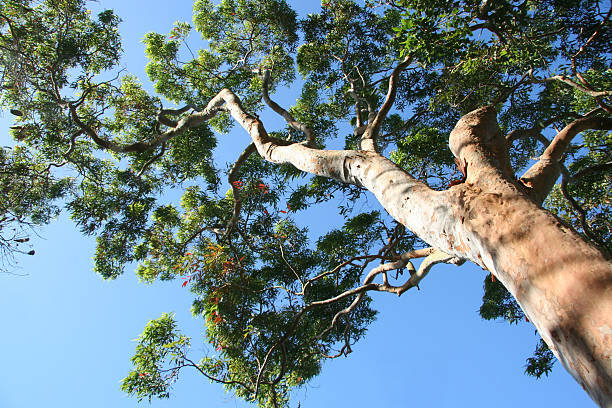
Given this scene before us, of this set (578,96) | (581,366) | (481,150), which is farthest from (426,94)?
(581,366)

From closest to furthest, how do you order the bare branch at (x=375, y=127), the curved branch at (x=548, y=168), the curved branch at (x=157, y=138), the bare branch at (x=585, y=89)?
the curved branch at (x=548, y=168)
the bare branch at (x=375, y=127)
the bare branch at (x=585, y=89)
the curved branch at (x=157, y=138)

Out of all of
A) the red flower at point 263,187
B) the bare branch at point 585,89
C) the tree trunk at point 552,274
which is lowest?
the tree trunk at point 552,274

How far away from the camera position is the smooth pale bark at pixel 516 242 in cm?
114

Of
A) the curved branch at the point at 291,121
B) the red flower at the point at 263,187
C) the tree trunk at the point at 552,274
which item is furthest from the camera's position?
the red flower at the point at 263,187

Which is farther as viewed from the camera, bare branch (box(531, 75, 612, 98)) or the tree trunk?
bare branch (box(531, 75, 612, 98))

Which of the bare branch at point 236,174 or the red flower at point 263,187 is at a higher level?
the red flower at point 263,187

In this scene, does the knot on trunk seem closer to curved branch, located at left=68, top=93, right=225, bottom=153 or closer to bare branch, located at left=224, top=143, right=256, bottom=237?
bare branch, located at left=224, top=143, right=256, bottom=237

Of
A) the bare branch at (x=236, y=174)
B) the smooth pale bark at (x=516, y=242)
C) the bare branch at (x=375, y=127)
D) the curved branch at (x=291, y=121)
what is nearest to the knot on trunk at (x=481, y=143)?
the smooth pale bark at (x=516, y=242)

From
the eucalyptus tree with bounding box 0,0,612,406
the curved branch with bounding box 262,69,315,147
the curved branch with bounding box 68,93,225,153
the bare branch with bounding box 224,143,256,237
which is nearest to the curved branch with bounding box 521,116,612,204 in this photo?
the eucalyptus tree with bounding box 0,0,612,406

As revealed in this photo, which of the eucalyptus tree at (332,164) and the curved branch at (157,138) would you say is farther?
the curved branch at (157,138)

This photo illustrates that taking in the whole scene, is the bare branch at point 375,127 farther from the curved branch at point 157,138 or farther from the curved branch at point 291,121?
the curved branch at point 157,138

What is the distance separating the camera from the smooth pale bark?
3.73 ft

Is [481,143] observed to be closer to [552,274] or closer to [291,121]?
[552,274]

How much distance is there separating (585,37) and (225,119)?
879cm
